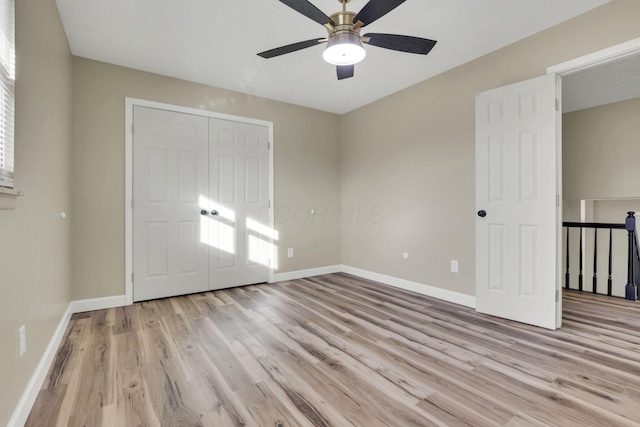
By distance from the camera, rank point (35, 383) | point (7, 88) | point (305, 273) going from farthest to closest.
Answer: point (305, 273)
point (35, 383)
point (7, 88)

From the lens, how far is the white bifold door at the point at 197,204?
3.38 meters

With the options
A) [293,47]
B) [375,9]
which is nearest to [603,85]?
[375,9]

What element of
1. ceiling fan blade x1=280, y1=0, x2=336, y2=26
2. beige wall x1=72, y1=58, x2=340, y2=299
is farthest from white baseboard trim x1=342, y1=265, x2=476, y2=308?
ceiling fan blade x1=280, y1=0, x2=336, y2=26

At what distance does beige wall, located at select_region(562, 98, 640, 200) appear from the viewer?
4297 mm

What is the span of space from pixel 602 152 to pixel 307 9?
512 centimetres

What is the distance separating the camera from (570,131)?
483 centimetres

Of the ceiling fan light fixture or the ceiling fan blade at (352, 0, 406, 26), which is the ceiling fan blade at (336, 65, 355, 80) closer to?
the ceiling fan light fixture

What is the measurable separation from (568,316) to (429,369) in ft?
6.29

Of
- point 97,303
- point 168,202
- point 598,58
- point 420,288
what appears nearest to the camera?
point 598,58

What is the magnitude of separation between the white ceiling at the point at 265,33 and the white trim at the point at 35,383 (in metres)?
2.48

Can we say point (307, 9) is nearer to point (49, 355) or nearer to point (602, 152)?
point (49, 355)

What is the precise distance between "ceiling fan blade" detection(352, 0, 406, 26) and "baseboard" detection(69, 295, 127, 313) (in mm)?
3436

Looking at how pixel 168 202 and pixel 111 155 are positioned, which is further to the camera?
pixel 168 202

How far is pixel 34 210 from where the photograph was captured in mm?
1730
